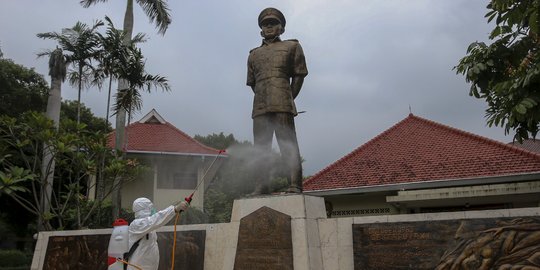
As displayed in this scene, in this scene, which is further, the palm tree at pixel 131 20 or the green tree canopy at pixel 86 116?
the green tree canopy at pixel 86 116

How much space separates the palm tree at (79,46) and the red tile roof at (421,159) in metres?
6.98

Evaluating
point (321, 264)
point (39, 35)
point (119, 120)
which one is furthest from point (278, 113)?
point (39, 35)

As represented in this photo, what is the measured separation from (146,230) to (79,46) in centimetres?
896

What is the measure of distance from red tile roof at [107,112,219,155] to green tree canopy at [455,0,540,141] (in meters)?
11.1

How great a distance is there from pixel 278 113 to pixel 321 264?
189cm

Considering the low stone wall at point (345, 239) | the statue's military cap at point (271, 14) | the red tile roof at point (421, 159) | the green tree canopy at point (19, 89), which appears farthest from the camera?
the green tree canopy at point (19, 89)

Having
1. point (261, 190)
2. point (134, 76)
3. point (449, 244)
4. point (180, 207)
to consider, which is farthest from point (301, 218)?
point (134, 76)

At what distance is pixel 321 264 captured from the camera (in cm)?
498

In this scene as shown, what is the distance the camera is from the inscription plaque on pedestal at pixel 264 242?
16.3 ft

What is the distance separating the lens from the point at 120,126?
11938 millimetres

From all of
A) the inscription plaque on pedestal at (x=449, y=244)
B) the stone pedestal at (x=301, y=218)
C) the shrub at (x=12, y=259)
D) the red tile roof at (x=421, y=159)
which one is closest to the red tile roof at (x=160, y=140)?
the shrub at (x=12, y=259)

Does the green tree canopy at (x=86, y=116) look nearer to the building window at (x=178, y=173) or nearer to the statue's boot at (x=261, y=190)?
the building window at (x=178, y=173)

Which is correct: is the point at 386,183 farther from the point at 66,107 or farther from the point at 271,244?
the point at 66,107

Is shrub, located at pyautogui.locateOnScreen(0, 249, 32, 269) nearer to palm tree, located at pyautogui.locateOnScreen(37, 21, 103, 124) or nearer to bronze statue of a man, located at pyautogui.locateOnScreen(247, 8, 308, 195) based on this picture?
palm tree, located at pyautogui.locateOnScreen(37, 21, 103, 124)
